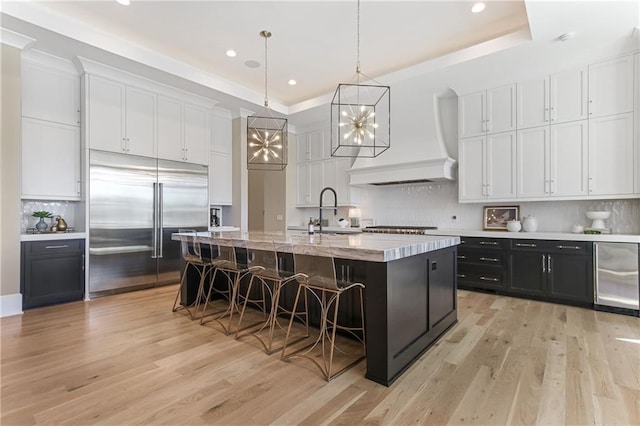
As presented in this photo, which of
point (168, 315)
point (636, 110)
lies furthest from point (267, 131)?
point (636, 110)

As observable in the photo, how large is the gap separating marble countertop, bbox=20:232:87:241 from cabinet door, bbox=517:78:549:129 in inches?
243

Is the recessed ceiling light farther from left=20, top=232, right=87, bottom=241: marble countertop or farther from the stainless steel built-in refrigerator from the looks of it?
left=20, top=232, right=87, bottom=241: marble countertop

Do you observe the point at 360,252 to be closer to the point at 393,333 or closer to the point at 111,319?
the point at 393,333

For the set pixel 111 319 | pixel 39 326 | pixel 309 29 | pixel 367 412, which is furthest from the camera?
pixel 309 29

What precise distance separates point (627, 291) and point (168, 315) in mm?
5172

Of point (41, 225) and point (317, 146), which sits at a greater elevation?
point (317, 146)

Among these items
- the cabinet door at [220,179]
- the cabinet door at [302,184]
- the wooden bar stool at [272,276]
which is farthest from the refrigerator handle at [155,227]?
the cabinet door at [302,184]

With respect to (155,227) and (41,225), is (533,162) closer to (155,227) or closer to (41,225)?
(155,227)

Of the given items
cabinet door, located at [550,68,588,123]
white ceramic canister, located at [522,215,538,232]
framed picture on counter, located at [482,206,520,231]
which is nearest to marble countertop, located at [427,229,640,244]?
white ceramic canister, located at [522,215,538,232]

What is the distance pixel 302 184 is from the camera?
24.2 ft

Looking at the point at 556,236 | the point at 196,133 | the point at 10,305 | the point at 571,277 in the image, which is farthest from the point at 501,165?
the point at 10,305

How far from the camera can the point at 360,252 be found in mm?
2150

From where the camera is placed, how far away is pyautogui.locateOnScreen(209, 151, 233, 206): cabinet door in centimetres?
608

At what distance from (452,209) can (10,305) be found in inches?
244
